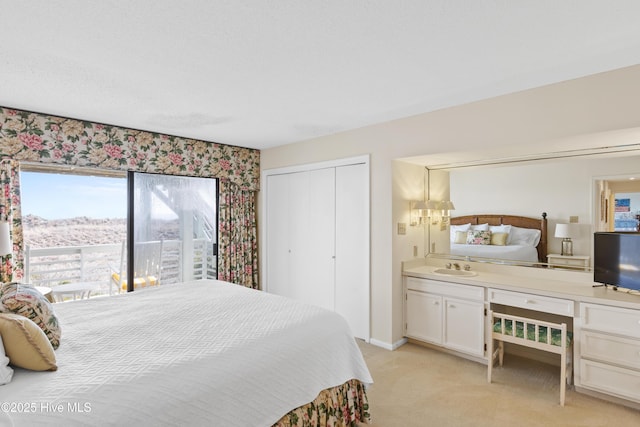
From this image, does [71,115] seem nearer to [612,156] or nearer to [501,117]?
[501,117]

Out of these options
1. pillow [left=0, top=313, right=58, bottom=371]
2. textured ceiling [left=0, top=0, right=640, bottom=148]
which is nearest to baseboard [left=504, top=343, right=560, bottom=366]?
textured ceiling [left=0, top=0, right=640, bottom=148]

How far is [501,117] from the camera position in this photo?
2.79 m

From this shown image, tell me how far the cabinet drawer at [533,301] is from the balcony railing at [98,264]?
3545 millimetres

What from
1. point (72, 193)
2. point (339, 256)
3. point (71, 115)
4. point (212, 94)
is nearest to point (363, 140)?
point (339, 256)

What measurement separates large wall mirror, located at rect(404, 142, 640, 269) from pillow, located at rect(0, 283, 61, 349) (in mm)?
3468

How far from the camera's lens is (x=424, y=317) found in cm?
345

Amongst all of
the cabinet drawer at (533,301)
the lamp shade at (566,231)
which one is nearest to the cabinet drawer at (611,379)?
the cabinet drawer at (533,301)

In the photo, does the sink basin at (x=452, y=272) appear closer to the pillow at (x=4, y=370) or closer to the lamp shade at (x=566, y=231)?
the lamp shade at (x=566, y=231)

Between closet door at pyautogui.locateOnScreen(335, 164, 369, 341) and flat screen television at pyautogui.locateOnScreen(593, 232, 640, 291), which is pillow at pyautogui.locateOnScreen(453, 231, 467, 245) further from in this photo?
flat screen television at pyautogui.locateOnScreen(593, 232, 640, 291)

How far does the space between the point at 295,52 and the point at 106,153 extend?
268cm

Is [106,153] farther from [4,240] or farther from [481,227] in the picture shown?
[481,227]

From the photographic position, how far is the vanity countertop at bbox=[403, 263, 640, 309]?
2471 millimetres

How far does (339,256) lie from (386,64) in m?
2.35

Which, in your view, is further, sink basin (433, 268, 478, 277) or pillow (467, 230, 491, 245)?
pillow (467, 230, 491, 245)
